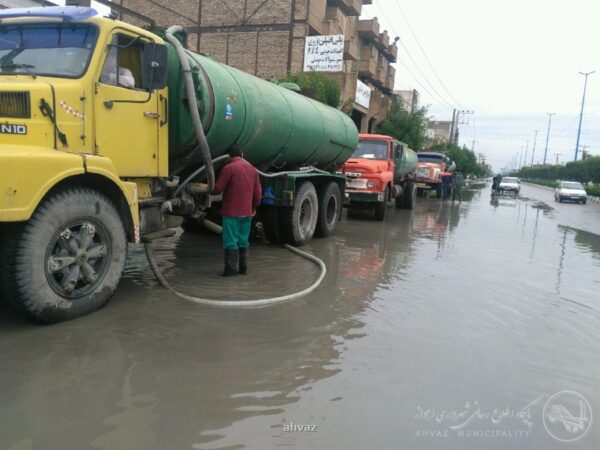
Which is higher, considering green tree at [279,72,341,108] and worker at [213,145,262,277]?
green tree at [279,72,341,108]

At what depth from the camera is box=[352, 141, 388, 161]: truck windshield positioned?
48.3 feet

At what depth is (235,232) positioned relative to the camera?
6.29 metres

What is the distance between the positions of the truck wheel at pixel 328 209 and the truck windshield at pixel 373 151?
391cm

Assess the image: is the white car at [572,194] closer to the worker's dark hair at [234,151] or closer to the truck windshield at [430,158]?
the truck windshield at [430,158]

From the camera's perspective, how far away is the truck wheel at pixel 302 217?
8930mm

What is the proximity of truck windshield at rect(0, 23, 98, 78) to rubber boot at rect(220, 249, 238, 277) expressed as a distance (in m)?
2.72

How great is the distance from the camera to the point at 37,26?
15.8ft

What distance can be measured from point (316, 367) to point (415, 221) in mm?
12179

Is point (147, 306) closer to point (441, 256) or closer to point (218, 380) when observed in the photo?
point (218, 380)

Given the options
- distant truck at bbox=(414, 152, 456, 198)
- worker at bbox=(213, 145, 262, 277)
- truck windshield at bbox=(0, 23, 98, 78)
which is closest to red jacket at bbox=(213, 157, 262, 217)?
worker at bbox=(213, 145, 262, 277)

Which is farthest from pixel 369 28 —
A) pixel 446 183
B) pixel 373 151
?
pixel 373 151

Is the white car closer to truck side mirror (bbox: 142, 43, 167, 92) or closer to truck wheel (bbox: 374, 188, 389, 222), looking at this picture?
truck wheel (bbox: 374, 188, 389, 222)

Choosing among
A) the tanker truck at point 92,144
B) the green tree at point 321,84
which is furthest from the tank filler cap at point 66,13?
the green tree at point 321,84

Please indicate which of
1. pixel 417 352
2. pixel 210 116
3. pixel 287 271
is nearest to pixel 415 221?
pixel 287 271
